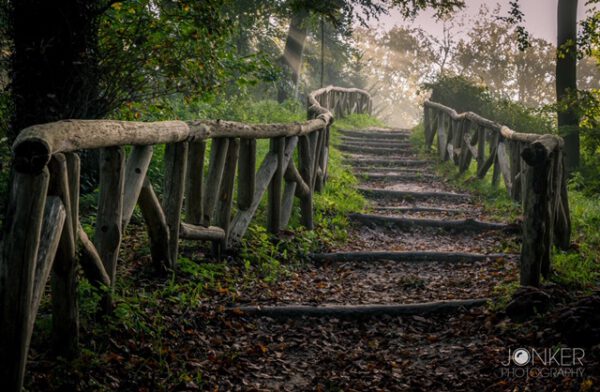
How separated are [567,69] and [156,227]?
10.1 metres

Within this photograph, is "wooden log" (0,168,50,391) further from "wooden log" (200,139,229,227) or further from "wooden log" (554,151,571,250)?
"wooden log" (554,151,571,250)

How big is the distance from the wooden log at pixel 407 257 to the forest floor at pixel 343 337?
0.02 m

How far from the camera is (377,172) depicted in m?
12.6

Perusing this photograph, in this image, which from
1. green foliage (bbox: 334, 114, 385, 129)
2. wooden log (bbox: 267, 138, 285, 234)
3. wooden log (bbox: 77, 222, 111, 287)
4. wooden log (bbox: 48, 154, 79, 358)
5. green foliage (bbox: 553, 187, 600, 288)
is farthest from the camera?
green foliage (bbox: 334, 114, 385, 129)

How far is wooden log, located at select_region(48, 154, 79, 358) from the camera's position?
10.4 feet

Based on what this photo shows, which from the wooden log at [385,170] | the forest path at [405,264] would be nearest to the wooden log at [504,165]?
the forest path at [405,264]

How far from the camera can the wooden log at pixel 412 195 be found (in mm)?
10438

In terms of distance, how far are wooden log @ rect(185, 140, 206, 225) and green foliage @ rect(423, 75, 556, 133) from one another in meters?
12.8

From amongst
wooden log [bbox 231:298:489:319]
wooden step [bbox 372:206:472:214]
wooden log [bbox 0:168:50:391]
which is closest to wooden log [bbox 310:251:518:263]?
wooden log [bbox 231:298:489:319]

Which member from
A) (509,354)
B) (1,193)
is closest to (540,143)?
(509,354)

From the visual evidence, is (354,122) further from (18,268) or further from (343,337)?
(18,268)

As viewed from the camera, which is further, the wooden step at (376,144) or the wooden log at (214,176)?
the wooden step at (376,144)

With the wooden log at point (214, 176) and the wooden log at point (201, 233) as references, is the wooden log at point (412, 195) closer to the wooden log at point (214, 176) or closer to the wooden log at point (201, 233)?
the wooden log at point (201, 233)

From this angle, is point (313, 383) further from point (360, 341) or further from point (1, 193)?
point (1, 193)
